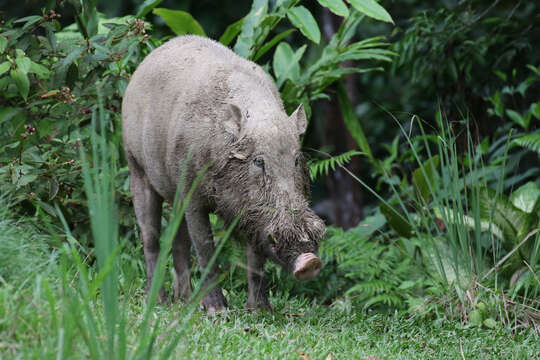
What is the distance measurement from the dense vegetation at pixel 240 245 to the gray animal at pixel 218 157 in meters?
0.27

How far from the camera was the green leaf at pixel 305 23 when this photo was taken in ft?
20.1

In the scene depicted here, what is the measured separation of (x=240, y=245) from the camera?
515 cm

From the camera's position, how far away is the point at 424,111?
10766 millimetres

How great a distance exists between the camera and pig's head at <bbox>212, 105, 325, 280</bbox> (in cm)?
Answer: 426

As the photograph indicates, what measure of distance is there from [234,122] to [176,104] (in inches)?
22.4

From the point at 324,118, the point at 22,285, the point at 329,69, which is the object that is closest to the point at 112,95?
the point at 329,69

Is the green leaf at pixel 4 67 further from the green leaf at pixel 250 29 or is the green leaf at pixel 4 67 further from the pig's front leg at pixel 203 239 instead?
the green leaf at pixel 250 29

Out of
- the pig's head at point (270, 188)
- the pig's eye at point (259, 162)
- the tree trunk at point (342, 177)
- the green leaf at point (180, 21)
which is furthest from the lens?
the tree trunk at point (342, 177)

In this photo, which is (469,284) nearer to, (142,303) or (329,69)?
(142,303)

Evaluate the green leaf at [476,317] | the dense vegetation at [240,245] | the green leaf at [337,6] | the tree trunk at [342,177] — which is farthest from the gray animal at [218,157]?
the tree trunk at [342,177]

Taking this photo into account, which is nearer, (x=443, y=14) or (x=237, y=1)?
(x=443, y=14)

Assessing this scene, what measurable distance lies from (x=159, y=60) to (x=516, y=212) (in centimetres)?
329

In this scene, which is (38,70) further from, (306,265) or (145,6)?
(306,265)

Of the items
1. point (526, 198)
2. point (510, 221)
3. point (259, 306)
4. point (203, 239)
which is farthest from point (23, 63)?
point (526, 198)
